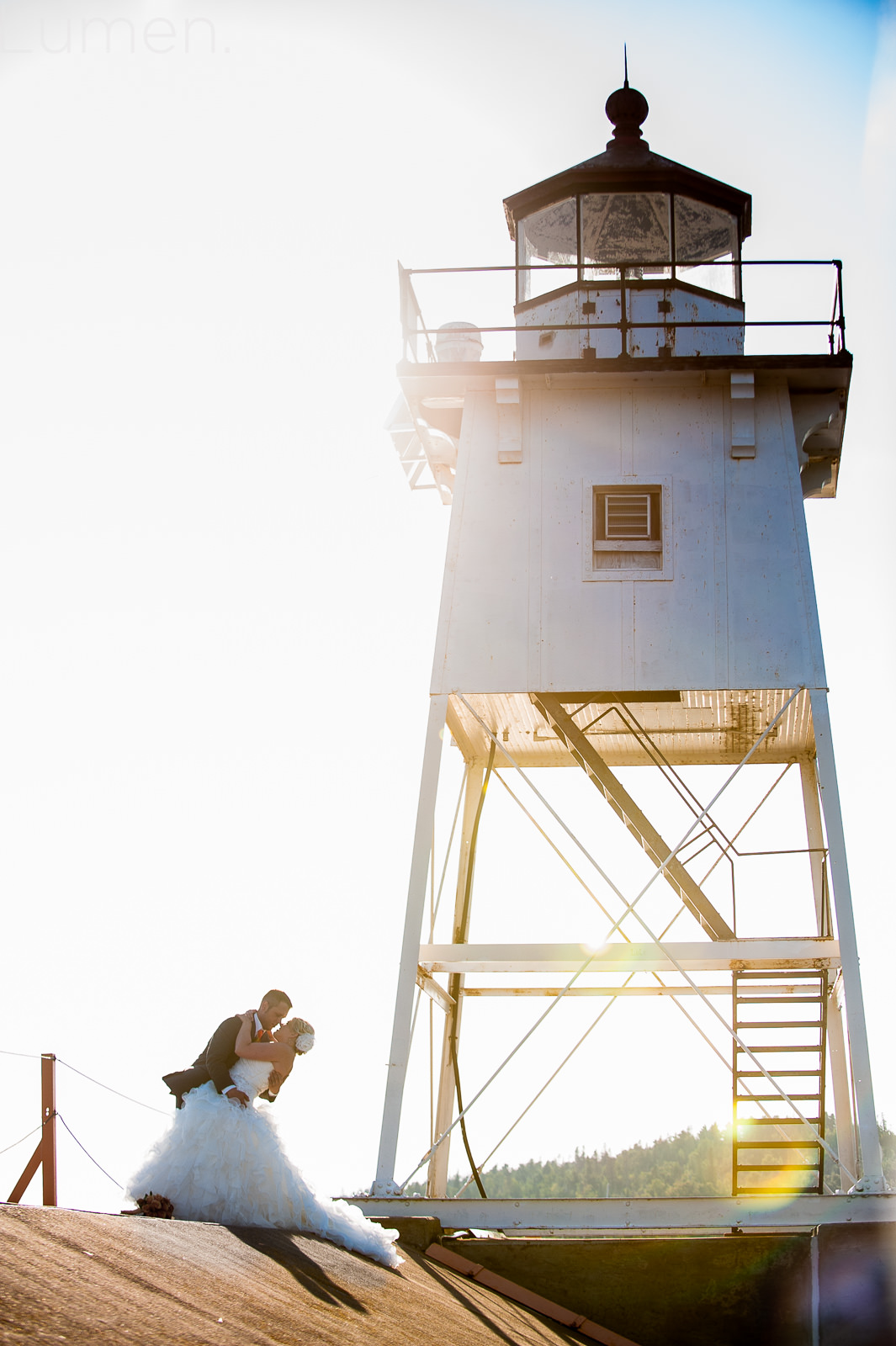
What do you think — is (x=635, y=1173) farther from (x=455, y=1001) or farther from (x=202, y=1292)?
(x=202, y=1292)

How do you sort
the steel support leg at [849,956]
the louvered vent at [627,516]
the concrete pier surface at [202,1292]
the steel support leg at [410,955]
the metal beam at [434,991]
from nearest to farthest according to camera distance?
the concrete pier surface at [202,1292], the steel support leg at [849,956], the steel support leg at [410,955], the metal beam at [434,991], the louvered vent at [627,516]

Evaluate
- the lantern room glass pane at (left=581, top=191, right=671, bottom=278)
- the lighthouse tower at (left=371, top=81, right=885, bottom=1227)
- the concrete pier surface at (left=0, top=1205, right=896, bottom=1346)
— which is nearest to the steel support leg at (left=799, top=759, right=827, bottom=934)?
the lighthouse tower at (left=371, top=81, right=885, bottom=1227)

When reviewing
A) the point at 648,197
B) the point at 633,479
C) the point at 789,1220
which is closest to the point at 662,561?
the point at 633,479

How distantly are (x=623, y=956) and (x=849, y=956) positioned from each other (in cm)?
198

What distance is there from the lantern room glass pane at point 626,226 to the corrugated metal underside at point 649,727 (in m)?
4.83

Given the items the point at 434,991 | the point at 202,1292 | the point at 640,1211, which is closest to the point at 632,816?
the point at 434,991

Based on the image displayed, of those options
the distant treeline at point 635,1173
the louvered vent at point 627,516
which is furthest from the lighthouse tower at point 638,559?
the distant treeline at point 635,1173

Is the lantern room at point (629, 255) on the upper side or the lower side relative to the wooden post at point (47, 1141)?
upper

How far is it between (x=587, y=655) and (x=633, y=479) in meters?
1.95

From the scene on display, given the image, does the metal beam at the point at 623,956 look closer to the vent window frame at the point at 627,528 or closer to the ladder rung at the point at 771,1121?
the ladder rung at the point at 771,1121

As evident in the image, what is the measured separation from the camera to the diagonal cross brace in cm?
1426

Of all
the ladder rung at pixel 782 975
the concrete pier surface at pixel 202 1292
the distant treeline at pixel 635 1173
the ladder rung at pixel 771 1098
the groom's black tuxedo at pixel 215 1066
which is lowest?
the concrete pier surface at pixel 202 1292

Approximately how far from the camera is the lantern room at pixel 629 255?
14758 mm

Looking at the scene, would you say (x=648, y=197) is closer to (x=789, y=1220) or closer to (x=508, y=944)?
(x=508, y=944)
